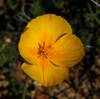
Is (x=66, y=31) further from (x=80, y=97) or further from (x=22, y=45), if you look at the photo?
(x=80, y=97)

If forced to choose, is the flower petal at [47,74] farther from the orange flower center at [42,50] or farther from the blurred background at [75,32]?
the blurred background at [75,32]

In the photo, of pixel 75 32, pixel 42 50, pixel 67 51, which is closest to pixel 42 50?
pixel 42 50

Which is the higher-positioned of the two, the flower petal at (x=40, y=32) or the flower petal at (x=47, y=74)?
the flower petal at (x=40, y=32)

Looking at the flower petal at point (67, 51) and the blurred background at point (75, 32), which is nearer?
the flower petal at point (67, 51)

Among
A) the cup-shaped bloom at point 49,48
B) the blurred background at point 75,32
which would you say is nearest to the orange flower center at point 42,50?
the cup-shaped bloom at point 49,48

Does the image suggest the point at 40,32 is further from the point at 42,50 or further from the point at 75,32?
the point at 75,32

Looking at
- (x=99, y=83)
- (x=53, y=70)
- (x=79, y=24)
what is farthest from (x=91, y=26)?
(x=53, y=70)
